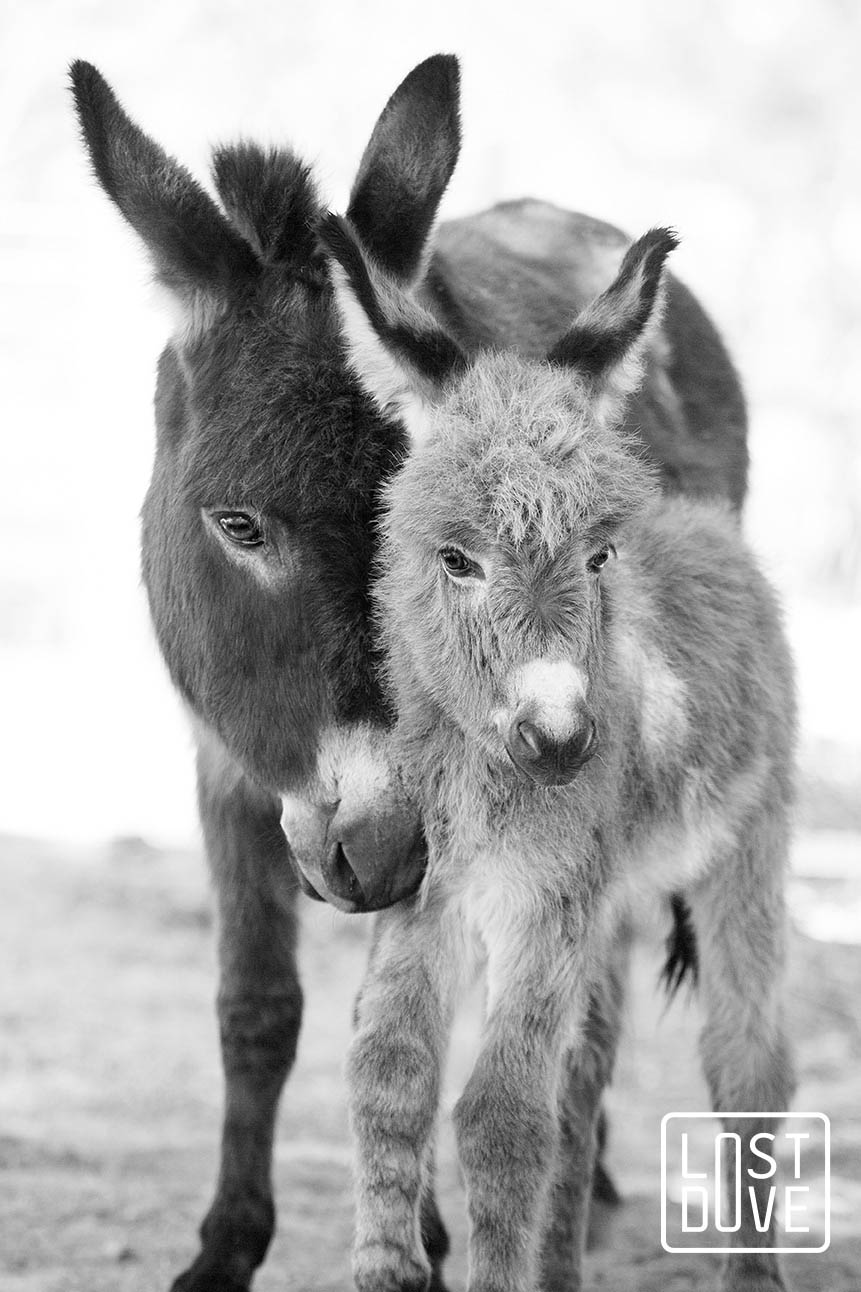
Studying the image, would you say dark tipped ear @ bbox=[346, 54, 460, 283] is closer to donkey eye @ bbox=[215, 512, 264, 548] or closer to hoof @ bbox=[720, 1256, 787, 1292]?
donkey eye @ bbox=[215, 512, 264, 548]

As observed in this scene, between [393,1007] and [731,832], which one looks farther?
[731,832]

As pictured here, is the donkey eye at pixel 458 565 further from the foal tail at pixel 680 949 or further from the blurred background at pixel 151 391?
the foal tail at pixel 680 949

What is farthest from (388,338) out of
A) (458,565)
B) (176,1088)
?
(176,1088)

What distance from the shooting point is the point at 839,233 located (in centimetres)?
2272

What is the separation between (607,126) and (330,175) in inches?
830

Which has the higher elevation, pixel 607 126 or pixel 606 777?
pixel 607 126

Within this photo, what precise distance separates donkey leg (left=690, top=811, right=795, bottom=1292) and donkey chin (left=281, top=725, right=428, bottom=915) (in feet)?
3.25

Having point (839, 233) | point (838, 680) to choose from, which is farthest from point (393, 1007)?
point (839, 233)

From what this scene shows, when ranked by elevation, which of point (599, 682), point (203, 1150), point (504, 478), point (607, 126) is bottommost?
point (203, 1150)

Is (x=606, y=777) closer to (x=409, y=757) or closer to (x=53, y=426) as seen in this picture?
(x=409, y=757)

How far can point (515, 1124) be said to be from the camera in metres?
3.27

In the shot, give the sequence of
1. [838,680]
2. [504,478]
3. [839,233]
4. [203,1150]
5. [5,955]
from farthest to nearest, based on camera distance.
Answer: [839,233]
[838,680]
[5,955]
[203,1150]
[504,478]

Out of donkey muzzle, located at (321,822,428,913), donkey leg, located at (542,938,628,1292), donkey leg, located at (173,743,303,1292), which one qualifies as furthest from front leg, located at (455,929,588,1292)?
donkey leg, located at (173,743,303,1292)

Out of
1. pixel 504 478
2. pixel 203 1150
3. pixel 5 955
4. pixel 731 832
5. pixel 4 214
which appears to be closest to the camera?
pixel 504 478
